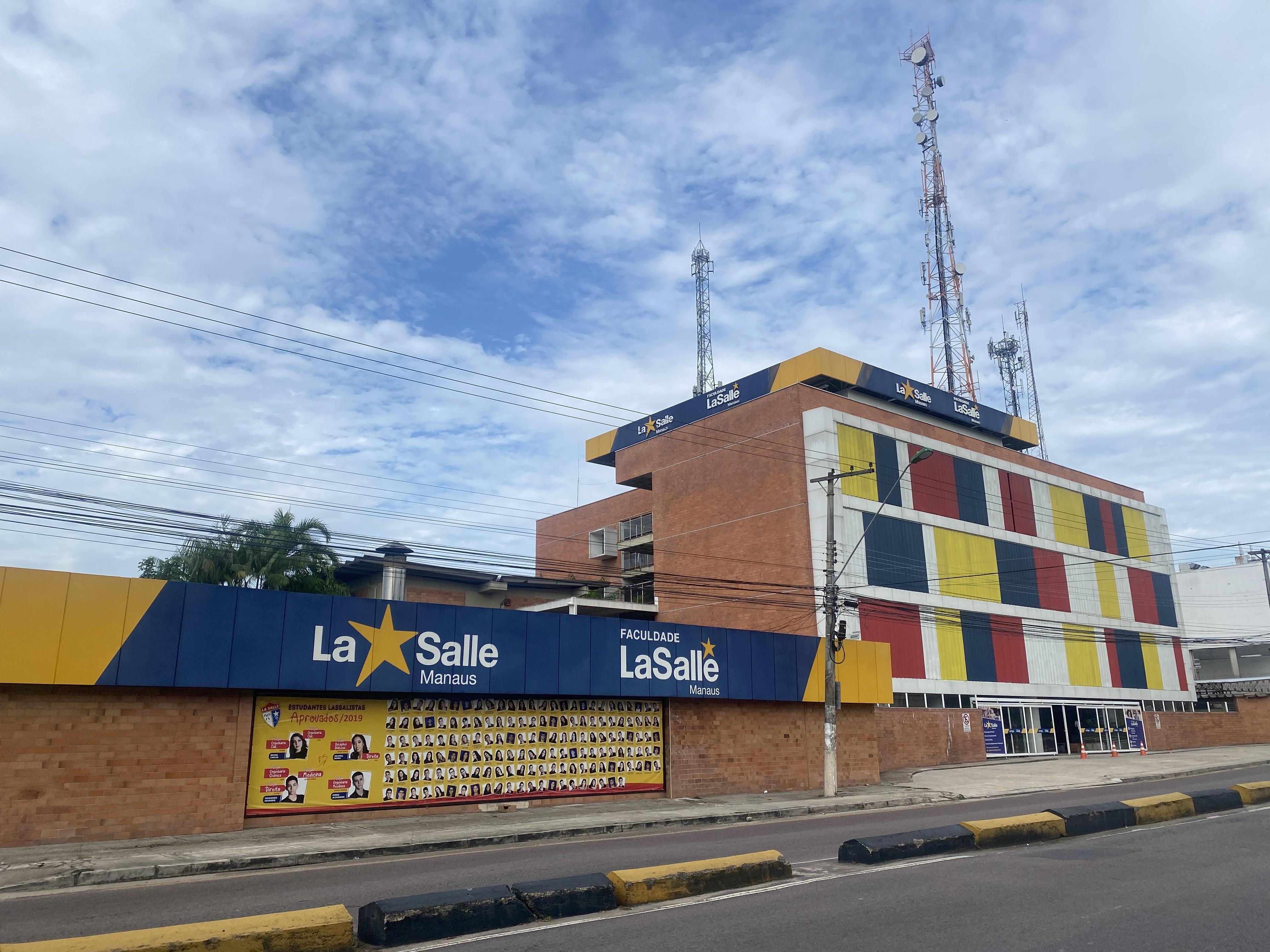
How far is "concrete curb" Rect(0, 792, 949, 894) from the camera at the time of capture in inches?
472

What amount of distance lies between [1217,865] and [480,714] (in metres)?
14.2

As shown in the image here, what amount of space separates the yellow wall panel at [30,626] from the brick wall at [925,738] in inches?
1049

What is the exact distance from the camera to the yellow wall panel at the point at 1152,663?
51906mm

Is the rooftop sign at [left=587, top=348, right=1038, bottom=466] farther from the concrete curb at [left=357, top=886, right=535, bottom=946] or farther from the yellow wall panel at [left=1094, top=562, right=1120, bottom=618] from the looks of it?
the concrete curb at [left=357, top=886, right=535, bottom=946]

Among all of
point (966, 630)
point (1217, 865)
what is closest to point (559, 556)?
point (966, 630)

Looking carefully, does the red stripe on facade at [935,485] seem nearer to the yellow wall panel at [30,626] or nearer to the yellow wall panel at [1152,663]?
the yellow wall panel at [1152,663]

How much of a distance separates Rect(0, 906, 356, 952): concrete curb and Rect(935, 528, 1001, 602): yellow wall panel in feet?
126

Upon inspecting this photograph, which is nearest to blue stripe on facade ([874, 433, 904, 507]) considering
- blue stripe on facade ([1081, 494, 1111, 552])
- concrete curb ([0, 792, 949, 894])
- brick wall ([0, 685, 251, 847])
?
blue stripe on facade ([1081, 494, 1111, 552])

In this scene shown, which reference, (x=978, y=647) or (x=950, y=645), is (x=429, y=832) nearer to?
(x=950, y=645)

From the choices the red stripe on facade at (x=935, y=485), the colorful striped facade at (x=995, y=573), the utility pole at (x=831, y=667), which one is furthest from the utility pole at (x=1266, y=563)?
the utility pole at (x=831, y=667)

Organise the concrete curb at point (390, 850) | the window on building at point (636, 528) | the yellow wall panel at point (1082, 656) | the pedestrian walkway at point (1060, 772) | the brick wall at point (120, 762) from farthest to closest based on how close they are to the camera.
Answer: the window on building at point (636, 528) < the yellow wall panel at point (1082, 656) < the pedestrian walkway at point (1060, 772) < the brick wall at point (120, 762) < the concrete curb at point (390, 850)

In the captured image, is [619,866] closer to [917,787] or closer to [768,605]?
[917,787]

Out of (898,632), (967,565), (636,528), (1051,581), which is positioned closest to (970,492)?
(967,565)

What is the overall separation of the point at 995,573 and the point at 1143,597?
50.5 ft
